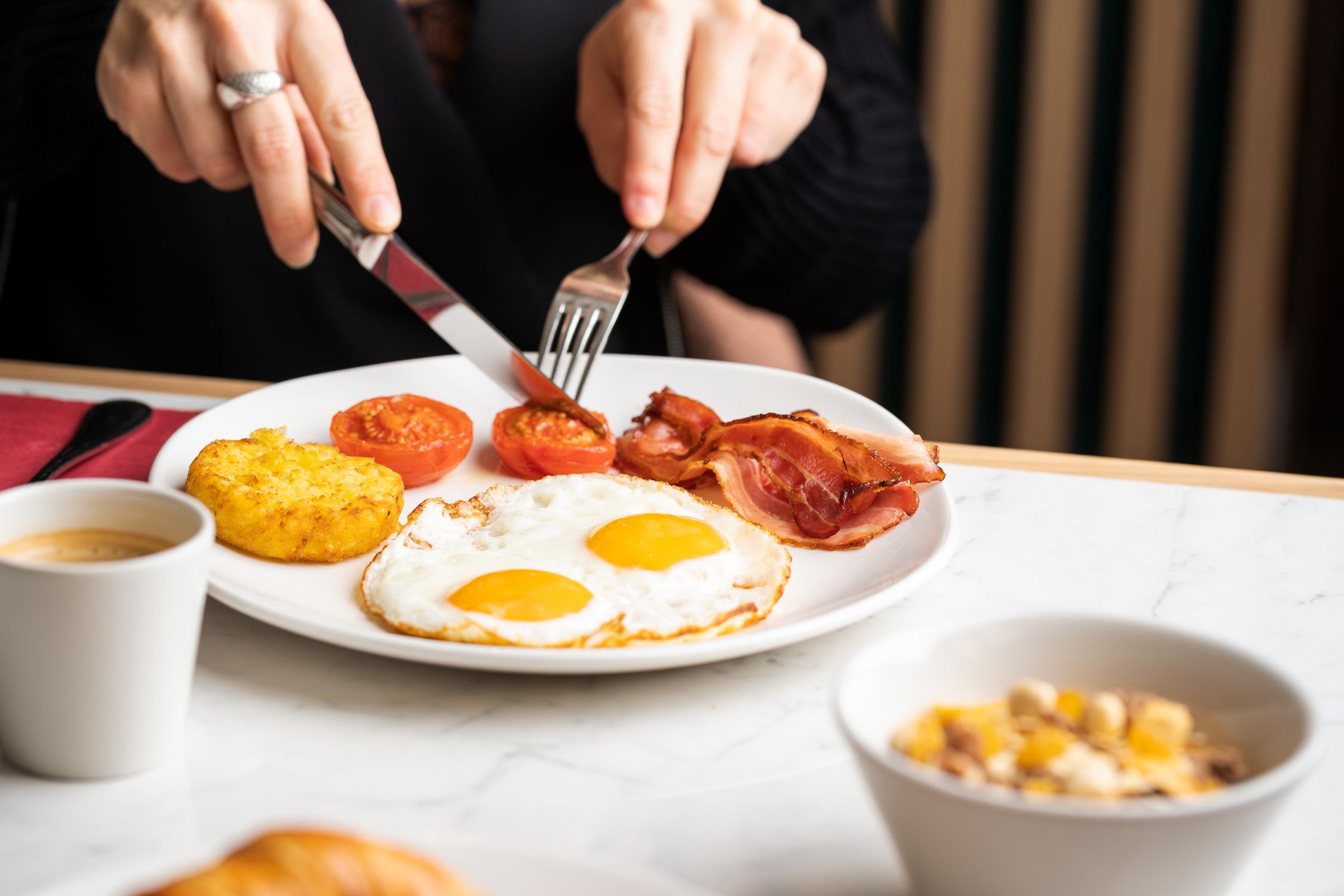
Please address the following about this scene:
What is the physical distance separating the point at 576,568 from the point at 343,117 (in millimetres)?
775

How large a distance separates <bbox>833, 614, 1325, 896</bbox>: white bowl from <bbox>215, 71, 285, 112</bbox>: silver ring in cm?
120

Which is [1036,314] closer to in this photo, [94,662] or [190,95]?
[190,95]

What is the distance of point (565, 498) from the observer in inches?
53.7

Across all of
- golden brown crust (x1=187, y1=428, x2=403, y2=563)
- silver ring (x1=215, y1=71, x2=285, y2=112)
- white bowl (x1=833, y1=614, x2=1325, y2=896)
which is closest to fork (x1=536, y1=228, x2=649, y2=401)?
golden brown crust (x1=187, y1=428, x2=403, y2=563)

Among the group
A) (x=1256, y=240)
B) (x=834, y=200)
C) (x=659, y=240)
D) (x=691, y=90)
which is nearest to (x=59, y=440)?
(x=659, y=240)

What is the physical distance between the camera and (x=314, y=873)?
57 centimetres

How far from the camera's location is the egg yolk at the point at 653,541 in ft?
4.04

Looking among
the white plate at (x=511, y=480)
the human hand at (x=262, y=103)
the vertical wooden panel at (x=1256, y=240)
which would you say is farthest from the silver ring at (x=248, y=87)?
the vertical wooden panel at (x=1256, y=240)

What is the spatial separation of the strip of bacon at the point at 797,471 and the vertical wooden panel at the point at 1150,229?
107 inches

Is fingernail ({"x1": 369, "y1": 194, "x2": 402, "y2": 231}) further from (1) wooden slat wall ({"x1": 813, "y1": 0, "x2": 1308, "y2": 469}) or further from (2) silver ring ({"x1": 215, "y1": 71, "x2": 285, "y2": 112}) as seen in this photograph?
(1) wooden slat wall ({"x1": 813, "y1": 0, "x2": 1308, "y2": 469})

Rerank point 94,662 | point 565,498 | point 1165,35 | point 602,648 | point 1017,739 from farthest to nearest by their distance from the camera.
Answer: point 1165,35, point 565,498, point 602,648, point 94,662, point 1017,739

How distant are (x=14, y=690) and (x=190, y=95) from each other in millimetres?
999

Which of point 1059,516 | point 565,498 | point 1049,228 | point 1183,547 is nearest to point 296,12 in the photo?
point 565,498

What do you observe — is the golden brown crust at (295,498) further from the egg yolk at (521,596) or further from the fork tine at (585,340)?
the fork tine at (585,340)
